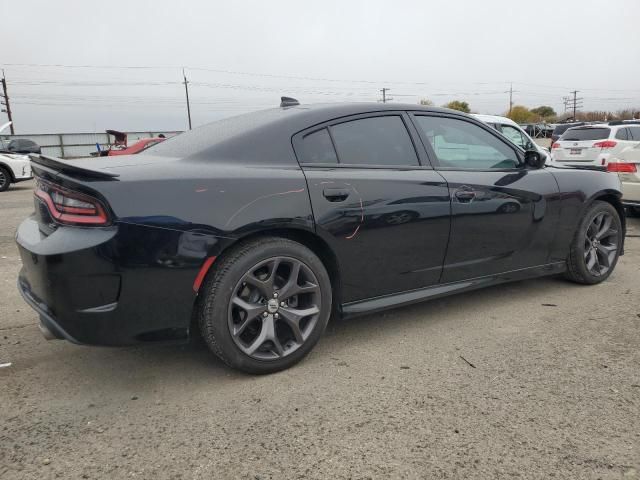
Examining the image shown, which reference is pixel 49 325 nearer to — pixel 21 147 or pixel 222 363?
pixel 222 363

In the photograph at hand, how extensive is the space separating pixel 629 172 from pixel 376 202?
5.66 m

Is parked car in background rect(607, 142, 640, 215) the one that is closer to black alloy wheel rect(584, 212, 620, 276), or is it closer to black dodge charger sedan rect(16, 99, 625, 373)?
black alloy wheel rect(584, 212, 620, 276)

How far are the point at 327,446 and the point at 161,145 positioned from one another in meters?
2.21

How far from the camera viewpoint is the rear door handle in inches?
112

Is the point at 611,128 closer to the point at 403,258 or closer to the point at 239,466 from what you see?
the point at 403,258

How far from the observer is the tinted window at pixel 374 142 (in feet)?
10.1

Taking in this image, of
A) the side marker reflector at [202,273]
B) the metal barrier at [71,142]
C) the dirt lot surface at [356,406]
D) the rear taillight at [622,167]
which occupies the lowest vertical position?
the dirt lot surface at [356,406]

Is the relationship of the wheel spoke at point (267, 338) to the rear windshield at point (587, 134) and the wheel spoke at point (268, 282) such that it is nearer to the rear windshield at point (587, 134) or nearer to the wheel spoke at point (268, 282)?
the wheel spoke at point (268, 282)

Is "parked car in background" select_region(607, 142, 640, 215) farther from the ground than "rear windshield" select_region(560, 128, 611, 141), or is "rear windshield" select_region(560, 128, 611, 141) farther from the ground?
"rear windshield" select_region(560, 128, 611, 141)

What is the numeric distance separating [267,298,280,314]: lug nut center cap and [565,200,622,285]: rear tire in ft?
8.86

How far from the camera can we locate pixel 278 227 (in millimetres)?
2691

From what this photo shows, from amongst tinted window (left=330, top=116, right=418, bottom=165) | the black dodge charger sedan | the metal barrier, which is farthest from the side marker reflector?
the metal barrier

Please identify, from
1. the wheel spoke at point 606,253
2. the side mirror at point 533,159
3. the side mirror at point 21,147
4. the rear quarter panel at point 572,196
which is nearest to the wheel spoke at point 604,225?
the wheel spoke at point 606,253

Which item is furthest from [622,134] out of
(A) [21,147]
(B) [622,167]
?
(A) [21,147]
